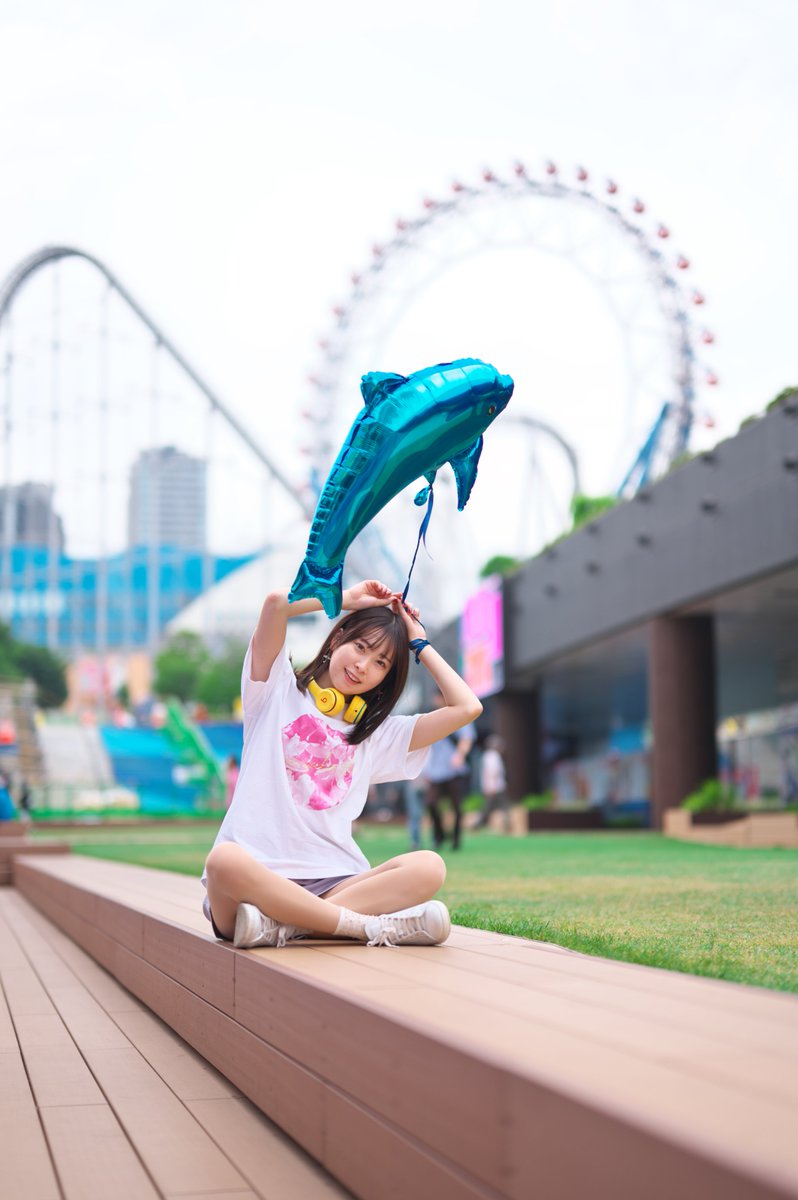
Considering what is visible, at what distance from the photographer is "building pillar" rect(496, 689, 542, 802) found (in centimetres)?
3189

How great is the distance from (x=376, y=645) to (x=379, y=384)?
82 centimetres

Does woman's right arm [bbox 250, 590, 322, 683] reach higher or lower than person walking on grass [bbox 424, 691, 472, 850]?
higher

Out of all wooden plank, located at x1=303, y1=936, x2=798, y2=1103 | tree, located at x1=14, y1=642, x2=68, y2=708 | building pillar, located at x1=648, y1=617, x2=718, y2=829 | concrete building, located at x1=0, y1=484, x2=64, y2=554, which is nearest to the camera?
wooden plank, located at x1=303, y1=936, x2=798, y2=1103

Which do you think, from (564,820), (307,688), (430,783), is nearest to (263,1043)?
(307,688)

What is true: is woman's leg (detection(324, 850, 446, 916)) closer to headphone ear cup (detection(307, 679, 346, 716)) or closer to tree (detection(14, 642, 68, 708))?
headphone ear cup (detection(307, 679, 346, 716))

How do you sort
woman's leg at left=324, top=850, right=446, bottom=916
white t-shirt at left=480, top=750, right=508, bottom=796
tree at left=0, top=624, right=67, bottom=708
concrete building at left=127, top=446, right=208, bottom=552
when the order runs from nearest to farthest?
woman's leg at left=324, top=850, right=446, bottom=916, white t-shirt at left=480, top=750, right=508, bottom=796, tree at left=0, top=624, right=67, bottom=708, concrete building at left=127, top=446, right=208, bottom=552

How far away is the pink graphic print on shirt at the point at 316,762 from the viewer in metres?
3.90

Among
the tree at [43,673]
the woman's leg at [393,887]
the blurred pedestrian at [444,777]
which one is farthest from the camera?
the tree at [43,673]

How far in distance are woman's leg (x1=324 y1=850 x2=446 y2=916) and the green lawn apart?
21.8 inches

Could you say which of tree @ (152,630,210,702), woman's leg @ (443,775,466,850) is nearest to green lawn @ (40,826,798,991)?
woman's leg @ (443,775,466,850)

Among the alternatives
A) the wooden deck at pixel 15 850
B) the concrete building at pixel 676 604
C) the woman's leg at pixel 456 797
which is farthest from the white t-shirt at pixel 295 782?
the concrete building at pixel 676 604

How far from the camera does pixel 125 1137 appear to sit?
119 inches

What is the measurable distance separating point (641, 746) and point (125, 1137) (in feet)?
143

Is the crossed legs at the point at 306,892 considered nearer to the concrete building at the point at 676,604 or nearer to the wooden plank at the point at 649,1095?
the wooden plank at the point at 649,1095
